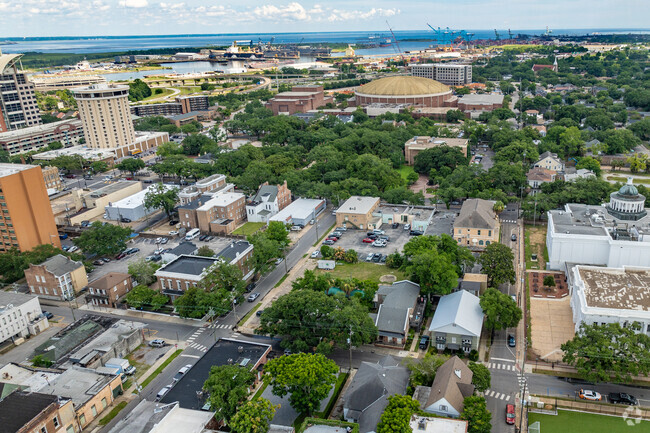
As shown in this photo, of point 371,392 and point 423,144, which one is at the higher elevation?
point 423,144

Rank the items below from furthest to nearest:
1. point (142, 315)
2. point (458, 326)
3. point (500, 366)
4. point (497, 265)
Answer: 1. point (142, 315)
2. point (497, 265)
3. point (458, 326)
4. point (500, 366)

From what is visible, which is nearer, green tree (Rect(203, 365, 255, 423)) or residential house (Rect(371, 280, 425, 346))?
green tree (Rect(203, 365, 255, 423))

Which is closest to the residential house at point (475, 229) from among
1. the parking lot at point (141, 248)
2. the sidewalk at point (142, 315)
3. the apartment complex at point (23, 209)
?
the parking lot at point (141, 248)

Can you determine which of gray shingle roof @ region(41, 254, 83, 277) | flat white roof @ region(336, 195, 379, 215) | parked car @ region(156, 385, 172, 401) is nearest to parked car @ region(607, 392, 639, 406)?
parked car @ region(156, 385, 172, 401)

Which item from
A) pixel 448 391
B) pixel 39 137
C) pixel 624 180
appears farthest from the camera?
pixel 39 137

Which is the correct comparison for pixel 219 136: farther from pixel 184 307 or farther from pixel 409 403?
pixel 409 403

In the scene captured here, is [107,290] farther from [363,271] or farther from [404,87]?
[404,87]

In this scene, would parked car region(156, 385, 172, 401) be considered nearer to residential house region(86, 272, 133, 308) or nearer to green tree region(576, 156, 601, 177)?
residential house region(86, 272, 133, 308)

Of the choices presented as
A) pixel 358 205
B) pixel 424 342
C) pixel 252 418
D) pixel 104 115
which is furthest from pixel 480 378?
pixel 104 115
